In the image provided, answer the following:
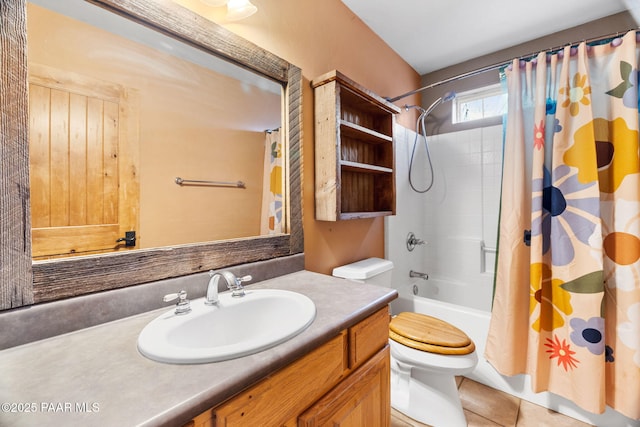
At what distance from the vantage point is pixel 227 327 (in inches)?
34.5

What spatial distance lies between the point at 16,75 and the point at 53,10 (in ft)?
0.76

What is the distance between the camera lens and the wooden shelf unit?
139 cm

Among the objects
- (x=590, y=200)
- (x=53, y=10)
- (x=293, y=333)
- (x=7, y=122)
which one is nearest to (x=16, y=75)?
(x=7, y=122)

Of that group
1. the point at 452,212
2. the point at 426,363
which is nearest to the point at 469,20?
the point at 452,212

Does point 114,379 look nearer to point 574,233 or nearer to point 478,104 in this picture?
point 574,233

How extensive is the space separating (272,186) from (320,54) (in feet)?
2.81

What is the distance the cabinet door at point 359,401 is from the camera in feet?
2.41

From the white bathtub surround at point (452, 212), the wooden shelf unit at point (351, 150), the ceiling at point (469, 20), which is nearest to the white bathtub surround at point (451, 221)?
the white bathtub surround at point (452, 212)

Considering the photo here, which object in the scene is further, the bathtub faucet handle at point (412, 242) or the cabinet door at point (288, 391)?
the bathtub faucet handle at point (412, 242)

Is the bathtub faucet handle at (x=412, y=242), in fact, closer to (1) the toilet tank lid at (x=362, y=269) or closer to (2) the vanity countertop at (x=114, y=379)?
(1) the toilet tank lid at (x=362, y=269)

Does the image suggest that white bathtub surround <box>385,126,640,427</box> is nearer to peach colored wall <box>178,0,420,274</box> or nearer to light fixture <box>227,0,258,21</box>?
peach colored wall <box>178,0,420,274</box>

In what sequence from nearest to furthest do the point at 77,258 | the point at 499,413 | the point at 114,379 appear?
the point at 114,379 < the point at 77,258 < the point at 499,413

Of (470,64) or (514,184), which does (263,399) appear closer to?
(514,184)

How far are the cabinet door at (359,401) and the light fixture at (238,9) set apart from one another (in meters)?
1.41
